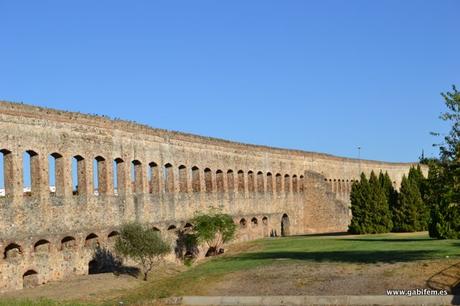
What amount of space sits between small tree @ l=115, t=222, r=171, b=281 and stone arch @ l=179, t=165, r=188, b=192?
9869 mm

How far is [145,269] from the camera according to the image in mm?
29922

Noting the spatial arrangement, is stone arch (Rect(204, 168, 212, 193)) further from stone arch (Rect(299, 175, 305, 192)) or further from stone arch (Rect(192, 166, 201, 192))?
stone arch (Rect(299, 175, 305, 192))

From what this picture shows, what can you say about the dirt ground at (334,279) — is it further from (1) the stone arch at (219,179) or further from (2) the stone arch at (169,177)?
(1) the stone arch at (219,179)

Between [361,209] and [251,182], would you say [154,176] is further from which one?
[361,209]

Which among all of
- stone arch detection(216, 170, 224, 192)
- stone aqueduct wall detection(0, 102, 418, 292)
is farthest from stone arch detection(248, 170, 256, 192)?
stone arch detection(216, 170, 224, 192)

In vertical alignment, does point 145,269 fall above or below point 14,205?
below

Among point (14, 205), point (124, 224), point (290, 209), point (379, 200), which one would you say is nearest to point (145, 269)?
point (124, 224)

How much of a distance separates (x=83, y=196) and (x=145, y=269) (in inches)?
160

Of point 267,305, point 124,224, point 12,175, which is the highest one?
point 12,175

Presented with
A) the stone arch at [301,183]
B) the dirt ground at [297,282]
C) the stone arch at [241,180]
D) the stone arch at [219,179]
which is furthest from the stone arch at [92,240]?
the stone arch at [301,183]

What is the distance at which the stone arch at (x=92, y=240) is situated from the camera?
100 ft

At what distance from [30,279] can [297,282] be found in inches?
407

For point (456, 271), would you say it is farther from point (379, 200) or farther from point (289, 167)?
point (289, 167)

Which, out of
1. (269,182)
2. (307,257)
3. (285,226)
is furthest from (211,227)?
(285,226)
